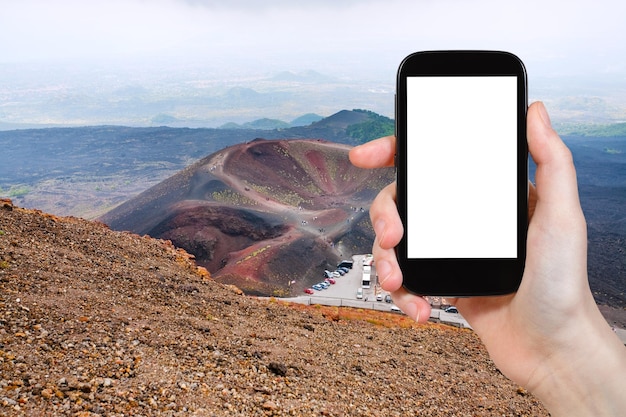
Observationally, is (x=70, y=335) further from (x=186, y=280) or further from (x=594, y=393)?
(x=594, y=393)

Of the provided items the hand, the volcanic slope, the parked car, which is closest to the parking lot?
the parked car

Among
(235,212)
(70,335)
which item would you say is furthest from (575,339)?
(235,212)

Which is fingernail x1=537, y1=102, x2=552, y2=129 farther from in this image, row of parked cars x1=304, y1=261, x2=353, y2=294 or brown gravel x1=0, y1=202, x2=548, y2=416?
row of parked cars x1=304, y1=261, x2=353, y2=294

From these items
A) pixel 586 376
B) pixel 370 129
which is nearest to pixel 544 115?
pixel 586 376

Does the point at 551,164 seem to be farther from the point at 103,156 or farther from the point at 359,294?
the point at 103,156

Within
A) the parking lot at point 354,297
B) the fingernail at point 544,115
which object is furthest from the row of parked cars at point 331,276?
the fingernail at point 544,115

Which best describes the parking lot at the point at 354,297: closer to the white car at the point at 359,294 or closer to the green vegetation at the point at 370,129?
the white car at the point at 359,294
